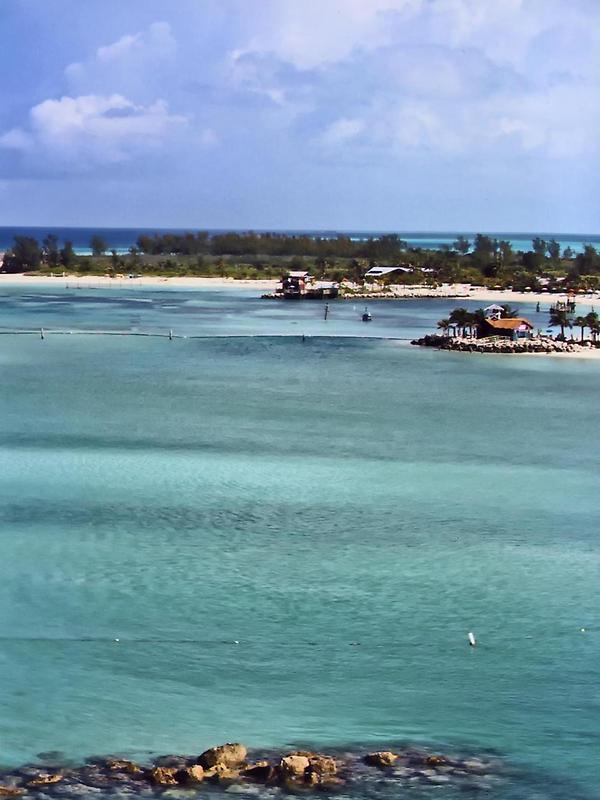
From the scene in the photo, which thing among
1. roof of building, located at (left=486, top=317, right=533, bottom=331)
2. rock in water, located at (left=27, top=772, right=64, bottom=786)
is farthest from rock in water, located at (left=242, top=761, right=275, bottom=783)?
roof of building, located at (left=486, top=317, right=533, bottom=331)

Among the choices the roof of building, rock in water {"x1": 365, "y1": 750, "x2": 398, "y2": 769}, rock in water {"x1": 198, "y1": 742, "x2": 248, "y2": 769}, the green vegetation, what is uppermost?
the green vegetation

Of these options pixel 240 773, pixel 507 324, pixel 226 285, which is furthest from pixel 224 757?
pixel 226 285

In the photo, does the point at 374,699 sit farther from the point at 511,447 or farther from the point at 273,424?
the point at 273,424

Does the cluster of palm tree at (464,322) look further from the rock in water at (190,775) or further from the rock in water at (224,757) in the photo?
the rock in water at (190,775)

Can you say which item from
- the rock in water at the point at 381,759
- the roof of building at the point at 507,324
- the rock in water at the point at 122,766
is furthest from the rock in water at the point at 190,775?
the roof of building at the point at 507,324

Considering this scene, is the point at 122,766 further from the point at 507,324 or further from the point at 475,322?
the point at 507,324

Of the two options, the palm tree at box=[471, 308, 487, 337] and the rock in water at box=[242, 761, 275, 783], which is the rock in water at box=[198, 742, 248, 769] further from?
the palm tree at box=[471, 308, 487, 337]

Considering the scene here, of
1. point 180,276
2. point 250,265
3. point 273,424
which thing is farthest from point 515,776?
point 250,265
